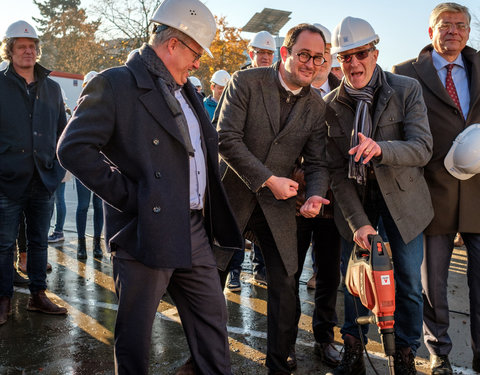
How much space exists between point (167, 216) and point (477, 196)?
7.94ft

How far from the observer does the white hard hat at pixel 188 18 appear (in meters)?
2.47

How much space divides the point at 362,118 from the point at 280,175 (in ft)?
2.13

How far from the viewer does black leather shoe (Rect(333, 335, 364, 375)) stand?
11.6 feet

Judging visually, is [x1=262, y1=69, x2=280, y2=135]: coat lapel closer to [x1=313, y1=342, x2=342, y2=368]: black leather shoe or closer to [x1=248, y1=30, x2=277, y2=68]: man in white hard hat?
[x1=313, y1=342, x2=342, y2=368]: black leather shoe

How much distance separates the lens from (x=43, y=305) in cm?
472

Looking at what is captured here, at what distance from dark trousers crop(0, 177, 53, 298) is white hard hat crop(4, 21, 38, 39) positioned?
50.5 inches

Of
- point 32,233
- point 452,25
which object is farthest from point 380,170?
point 32,233

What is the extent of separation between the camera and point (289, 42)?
3.33 metres

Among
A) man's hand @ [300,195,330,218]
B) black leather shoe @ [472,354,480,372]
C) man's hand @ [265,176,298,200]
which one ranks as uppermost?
man's hand @ [265,176,298,200]

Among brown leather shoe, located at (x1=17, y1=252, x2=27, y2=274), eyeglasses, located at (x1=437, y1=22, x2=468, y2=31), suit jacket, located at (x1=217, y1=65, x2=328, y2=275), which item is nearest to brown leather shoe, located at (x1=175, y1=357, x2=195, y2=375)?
suit jacket, located at (x1=217, y1=65, x2=328, y2=275)

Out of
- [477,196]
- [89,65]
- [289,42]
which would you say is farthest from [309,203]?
[89,65]

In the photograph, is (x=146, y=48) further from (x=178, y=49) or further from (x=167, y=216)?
(x=167, y=216)

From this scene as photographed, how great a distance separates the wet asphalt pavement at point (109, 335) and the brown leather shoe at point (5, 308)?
0.06m

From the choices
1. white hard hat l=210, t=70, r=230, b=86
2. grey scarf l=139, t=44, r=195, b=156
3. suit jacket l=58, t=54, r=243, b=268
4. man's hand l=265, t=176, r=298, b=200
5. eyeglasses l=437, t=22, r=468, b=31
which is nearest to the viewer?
suit jacket l=58, t=54, r=243, b=268
